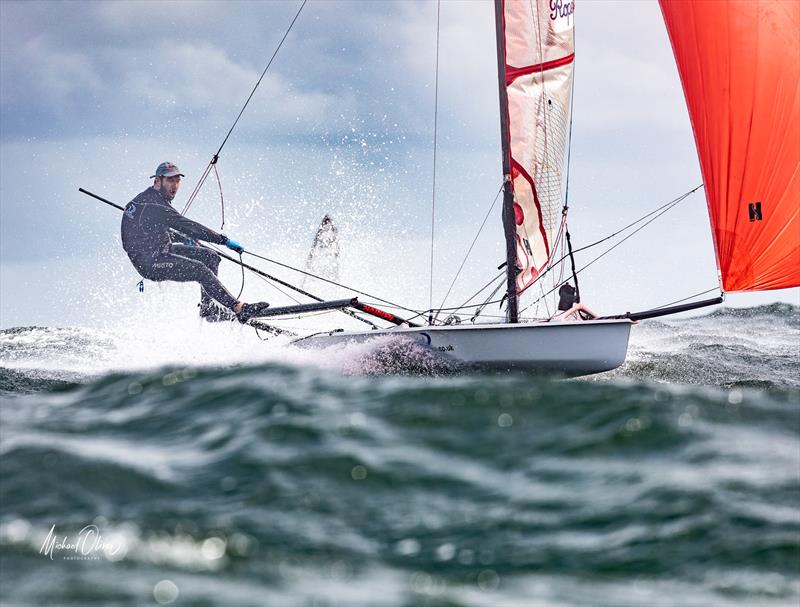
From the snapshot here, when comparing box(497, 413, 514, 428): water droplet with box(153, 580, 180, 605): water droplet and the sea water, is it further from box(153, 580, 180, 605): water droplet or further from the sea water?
box(153, 580, 180, 605): water droplet

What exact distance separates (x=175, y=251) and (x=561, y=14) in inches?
246

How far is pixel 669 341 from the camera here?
22984 mm

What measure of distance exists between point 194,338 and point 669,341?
1374 cm

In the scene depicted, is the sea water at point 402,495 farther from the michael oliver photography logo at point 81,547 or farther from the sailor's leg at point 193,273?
the sailor's leg at point 193,273

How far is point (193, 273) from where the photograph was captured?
12.0 meters

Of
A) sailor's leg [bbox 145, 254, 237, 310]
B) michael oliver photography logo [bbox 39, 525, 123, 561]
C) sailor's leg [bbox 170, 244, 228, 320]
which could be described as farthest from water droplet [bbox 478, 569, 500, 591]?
sailor's leg [bbox 170, 244, 228, 320]

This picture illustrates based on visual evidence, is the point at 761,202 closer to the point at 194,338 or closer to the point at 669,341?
the point at 194,338

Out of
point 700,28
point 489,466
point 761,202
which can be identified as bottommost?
point 489,466

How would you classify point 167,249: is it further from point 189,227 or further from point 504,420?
point 504,420

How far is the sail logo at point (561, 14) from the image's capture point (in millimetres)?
12672

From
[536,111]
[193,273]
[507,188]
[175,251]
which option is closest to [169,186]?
[175,251]

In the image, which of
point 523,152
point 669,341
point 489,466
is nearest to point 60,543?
point 489,466

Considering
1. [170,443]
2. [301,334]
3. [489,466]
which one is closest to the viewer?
[489,466]

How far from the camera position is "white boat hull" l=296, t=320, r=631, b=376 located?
1018 cm
